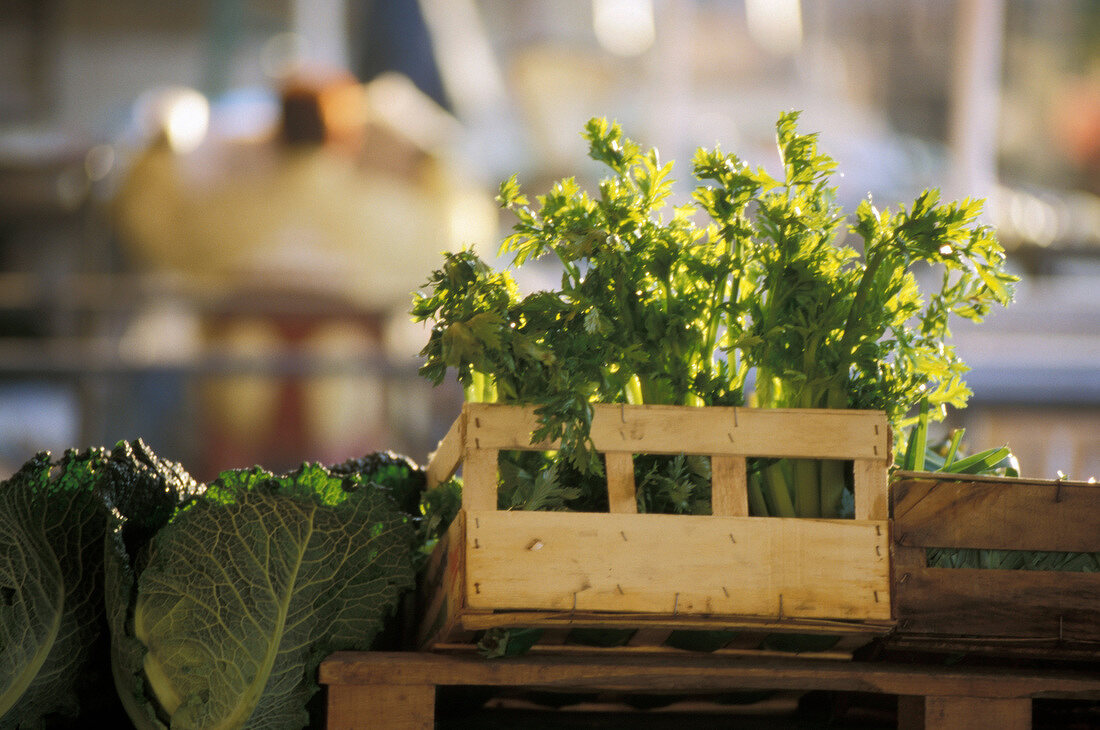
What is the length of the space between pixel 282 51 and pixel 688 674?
5.73 metres

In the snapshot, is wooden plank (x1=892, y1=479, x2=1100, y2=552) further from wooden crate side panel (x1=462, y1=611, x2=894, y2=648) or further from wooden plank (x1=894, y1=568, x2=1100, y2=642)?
wooden crate side panel (x1=462, y1=611, x2=894, y2=648)

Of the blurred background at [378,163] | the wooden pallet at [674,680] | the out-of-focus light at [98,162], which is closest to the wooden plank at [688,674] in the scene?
the wooden pallet at [674,680]

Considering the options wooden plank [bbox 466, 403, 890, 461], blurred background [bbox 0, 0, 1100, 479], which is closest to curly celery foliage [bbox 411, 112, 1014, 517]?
wooden plank [bbox 466, 403, 890, 461]

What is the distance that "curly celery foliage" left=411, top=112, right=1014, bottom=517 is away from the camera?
47.8 inches

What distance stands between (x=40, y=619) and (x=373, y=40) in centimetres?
477

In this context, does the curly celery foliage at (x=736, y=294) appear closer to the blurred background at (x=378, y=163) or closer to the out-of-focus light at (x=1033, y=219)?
the blurred background at (x=378, y=163)

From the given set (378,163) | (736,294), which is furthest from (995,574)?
(378,163)

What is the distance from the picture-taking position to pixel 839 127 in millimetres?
5660

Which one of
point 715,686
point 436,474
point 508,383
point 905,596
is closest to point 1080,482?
point 905,596

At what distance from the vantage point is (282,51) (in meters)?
6.18

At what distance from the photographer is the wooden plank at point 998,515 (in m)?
1.27

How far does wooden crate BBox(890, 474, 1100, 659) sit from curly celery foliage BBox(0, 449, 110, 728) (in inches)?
A: 40.2

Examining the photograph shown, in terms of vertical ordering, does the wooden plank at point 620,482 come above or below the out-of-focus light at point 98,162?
below

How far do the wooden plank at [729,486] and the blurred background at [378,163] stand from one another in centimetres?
311
